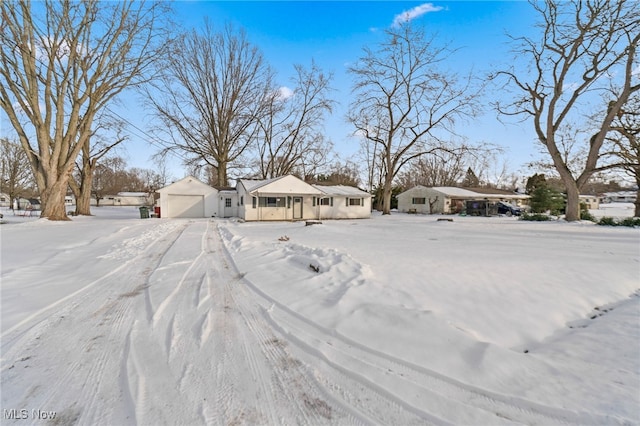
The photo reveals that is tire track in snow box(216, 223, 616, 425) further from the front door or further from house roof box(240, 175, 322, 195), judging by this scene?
the front door

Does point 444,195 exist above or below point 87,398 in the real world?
above

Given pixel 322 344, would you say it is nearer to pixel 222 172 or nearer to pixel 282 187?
pixel 282 187

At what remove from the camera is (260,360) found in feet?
8.20

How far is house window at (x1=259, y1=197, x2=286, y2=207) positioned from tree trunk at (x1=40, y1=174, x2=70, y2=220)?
11616mm

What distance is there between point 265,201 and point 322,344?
1787 centimetres

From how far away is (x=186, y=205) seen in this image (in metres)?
21.9

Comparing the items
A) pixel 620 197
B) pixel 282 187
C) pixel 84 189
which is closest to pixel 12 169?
pixel 84 189

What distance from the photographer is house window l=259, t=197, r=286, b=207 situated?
19.9 m

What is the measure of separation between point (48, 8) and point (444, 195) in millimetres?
34097

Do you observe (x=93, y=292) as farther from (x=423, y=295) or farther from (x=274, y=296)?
(x=423, y=295)

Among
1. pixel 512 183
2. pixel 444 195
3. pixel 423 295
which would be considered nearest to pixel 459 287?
pixel 423 295

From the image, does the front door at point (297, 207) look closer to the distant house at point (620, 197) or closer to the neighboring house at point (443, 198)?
the neighboring house at point (443, 198)

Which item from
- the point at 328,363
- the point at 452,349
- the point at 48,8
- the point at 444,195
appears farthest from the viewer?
the point at 444,195

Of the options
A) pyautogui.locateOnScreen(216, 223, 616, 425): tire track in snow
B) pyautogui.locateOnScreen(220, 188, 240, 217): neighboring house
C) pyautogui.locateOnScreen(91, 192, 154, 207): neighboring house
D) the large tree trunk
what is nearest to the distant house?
pyautogui.locateOnScreen(220, 188, 240, 217): neighboring house
